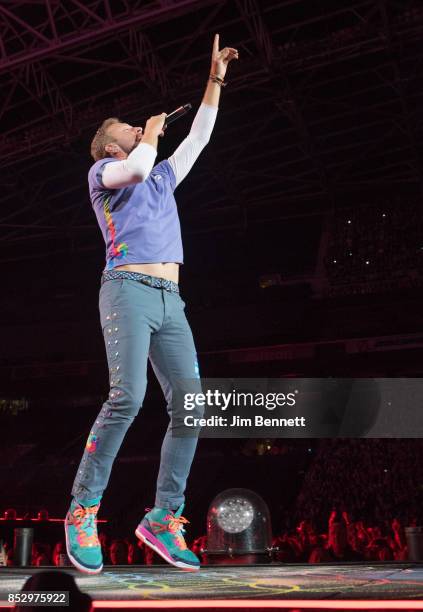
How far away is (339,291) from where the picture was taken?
15172 mm

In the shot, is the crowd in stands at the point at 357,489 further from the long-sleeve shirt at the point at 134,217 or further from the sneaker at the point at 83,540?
the long-sleeve shirt at the point at 134,217

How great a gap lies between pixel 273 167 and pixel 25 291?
738 cm

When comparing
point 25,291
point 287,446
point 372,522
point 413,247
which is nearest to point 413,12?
point 413,247

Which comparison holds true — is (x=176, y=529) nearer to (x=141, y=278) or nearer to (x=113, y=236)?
(x=141, y=278)

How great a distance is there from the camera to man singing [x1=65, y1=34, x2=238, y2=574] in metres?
2.38

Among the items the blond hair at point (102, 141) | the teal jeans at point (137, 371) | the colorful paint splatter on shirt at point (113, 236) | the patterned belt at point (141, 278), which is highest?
the blond hair at point (102, 141)

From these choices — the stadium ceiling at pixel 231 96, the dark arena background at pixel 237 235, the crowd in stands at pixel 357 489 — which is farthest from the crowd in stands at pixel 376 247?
the crowd in stands at pixel 357 489

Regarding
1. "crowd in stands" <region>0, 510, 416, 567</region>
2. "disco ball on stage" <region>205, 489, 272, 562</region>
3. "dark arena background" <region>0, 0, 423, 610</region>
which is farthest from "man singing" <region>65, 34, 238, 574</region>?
"dark arena background" <region>0, 0, 423, 610</region>

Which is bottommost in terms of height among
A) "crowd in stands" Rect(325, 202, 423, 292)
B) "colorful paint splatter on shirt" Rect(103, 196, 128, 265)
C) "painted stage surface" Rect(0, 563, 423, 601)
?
"painted stage surface" Rect(0, 563, 423, 601)

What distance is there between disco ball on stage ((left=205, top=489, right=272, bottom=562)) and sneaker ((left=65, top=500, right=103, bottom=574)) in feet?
5.25

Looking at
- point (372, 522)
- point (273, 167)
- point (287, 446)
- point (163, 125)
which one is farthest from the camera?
point (287, 446)

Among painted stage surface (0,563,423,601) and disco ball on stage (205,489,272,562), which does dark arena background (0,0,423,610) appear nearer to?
disco ball on stage (205,489,272,562)

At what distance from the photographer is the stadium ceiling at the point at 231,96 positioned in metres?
9.51

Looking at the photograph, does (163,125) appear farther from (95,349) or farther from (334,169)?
(95,349)
